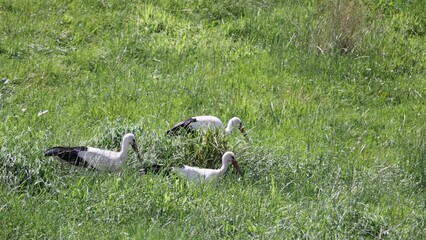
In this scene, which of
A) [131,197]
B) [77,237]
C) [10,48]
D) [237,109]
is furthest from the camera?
[10,48]

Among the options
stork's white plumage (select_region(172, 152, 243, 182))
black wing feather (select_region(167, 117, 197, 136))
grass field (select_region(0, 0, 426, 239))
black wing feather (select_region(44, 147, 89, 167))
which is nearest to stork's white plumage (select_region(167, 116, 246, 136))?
black wing feather (select_region(167, 117, 197, 136))

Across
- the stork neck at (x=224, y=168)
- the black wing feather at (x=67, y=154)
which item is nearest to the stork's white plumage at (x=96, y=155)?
the black wing feather at (x=67, y=154)

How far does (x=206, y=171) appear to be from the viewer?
8.60 meters

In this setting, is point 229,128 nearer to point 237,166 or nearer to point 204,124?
point 204,124

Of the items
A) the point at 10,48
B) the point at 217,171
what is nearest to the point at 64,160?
the point at 217,171

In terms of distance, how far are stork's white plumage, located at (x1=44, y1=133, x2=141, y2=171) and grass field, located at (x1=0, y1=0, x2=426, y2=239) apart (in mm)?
101

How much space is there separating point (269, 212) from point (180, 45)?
5446mm

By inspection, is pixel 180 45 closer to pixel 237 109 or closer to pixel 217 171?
pixel 237 109

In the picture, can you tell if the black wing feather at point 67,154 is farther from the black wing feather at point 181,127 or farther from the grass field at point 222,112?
the black wing feather at point 181,127

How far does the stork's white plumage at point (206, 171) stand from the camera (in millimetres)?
8466

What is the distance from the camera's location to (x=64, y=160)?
8242 millimetres

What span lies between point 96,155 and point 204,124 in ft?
5.01

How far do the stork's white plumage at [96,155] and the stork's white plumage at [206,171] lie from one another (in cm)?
45

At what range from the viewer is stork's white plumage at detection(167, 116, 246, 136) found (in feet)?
31.1
